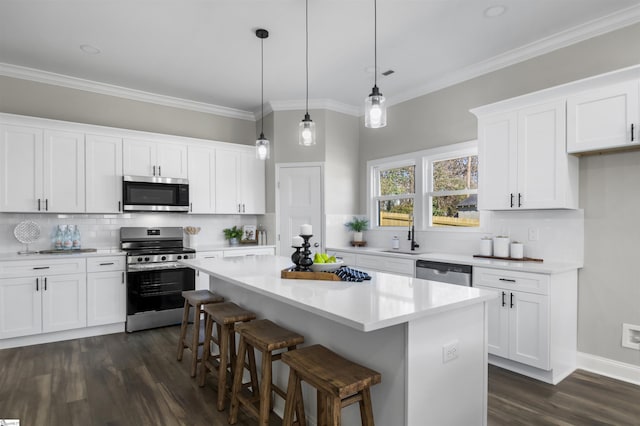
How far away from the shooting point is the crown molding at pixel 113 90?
4047 millimetres

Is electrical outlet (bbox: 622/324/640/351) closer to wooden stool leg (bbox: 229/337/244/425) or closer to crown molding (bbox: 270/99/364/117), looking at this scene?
wooden stool leg (bbox: 229/337/244/425)

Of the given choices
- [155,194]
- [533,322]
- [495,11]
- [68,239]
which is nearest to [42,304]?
[68,239]

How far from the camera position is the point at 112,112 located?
4.61 meters

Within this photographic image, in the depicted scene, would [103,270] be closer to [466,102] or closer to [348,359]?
[348,359]

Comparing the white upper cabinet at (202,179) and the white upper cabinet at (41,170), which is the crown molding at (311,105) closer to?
the white upper cabinet at (202,179)

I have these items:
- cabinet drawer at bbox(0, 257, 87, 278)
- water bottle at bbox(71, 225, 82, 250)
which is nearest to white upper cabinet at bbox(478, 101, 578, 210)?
cabinet drawer at bbox(0, 257, 87, 278)

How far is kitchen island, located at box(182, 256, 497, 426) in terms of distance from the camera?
1658 mm

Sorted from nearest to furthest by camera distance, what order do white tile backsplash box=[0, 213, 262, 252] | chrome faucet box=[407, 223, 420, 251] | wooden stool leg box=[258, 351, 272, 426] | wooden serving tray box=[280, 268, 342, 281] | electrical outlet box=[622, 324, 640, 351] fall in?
wooden stool leg box=[258, 351, 272, 426] < wooden serving tray box=[280, 268, 342, 281] < electrical outlet box=[622, 324, 640, 351] < white tile backsplash box=[0, 213, 262, 252] < chrome faucet box=[407, 223, 420, 251]

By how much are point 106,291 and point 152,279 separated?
483 mm

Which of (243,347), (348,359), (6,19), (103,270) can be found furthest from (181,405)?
(6,19)

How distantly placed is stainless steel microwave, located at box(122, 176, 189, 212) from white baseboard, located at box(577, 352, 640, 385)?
15.1 ft

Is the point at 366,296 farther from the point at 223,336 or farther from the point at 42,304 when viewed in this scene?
the point at 42,304

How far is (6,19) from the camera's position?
309cm

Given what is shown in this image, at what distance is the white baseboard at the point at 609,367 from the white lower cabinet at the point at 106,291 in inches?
184
